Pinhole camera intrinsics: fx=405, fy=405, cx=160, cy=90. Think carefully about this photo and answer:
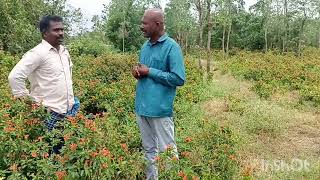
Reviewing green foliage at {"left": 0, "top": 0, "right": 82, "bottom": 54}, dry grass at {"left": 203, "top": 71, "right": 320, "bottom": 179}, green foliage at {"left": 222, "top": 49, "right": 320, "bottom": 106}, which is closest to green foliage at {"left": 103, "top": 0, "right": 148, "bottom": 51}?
green foliage at {"left": 0, "top": 0, "right": 82, "bottom": 54}

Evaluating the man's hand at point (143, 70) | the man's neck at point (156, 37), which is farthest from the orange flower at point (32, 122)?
the man's neck at point (156, 37)

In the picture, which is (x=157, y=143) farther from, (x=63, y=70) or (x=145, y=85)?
(x=63, y=70)

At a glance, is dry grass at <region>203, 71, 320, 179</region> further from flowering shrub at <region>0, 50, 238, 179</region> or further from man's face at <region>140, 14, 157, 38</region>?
man's face at <region>140, 14, 157, 38</region>

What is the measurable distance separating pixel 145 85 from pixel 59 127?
33.8 inches

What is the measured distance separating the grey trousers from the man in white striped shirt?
2.38 feet

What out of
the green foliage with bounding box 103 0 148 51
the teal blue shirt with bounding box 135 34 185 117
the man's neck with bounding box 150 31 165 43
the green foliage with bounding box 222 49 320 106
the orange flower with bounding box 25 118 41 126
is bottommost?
the green foliage with bounding box 222 49 320 106

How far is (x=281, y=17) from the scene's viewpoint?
107 feet

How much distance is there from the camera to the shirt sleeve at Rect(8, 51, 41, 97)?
3.28m

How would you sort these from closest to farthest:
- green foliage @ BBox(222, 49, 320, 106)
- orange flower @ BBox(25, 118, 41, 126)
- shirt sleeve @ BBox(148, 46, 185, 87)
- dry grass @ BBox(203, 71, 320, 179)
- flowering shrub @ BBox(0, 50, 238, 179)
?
flowering shrub @ BBox(0, 50, 238, 179), shirt sleeve @ BBox(148, 46, 185, 87), orange flower @ BBox(25, 118, 41, 126), dry grass @ BBox(203, 71, 320, 179), green foliage @ BBox(222, 49, 320, 106)

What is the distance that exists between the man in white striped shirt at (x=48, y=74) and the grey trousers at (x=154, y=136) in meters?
0.72

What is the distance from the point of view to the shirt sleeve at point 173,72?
328 centimetres

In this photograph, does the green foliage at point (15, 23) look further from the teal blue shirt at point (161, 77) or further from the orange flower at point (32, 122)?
the teal blue shirt at point (161, 77)

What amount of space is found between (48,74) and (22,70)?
225 millimetres

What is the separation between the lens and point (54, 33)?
135 inches
